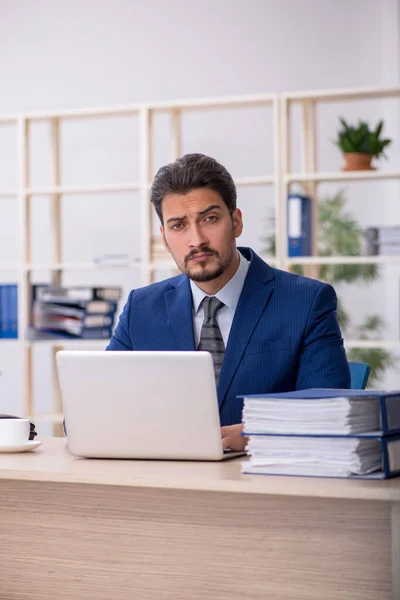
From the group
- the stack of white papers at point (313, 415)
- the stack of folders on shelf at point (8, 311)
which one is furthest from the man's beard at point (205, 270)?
the stack of folders on shelf at point (8, 311)

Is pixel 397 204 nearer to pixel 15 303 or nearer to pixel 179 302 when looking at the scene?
pixel 15 303

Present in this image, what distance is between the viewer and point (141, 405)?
1809 mm

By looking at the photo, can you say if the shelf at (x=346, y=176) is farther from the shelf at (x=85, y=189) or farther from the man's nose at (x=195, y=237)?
the man's nose at (x=195, y=237)

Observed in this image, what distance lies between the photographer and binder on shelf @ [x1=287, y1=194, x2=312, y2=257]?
454 cm

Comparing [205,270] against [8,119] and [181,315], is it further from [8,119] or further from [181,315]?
[8,119]

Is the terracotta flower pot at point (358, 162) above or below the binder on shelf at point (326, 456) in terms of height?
above

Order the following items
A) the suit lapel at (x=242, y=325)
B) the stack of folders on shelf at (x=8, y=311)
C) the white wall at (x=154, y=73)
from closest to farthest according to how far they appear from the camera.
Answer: the suit lapel at (x=242, y=325) → the stack of folders on shelf at (x=8, y=311) → the white wall at (x=154, y=73)

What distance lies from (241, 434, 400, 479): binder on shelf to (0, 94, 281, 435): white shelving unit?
302 centimetres

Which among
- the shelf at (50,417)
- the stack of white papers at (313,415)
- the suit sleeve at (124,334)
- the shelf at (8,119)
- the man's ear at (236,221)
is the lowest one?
the shelf at (50,417)

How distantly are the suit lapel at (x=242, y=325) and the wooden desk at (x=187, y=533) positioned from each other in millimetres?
585

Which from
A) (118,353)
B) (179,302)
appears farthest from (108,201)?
(118,353)

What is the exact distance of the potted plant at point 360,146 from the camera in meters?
4.57

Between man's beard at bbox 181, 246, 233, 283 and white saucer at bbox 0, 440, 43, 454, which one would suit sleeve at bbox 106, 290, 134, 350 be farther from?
white saucer at bbox 0, 440, 43, 454

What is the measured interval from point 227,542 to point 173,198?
1.05 meters
